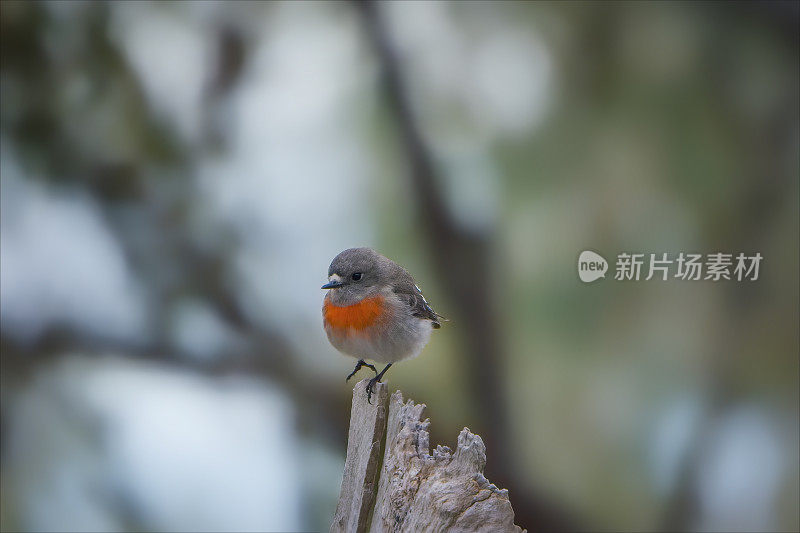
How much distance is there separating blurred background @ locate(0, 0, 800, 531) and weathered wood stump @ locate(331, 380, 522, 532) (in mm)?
1649

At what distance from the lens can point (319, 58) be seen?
3426 mm

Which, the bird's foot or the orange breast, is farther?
the orange breast

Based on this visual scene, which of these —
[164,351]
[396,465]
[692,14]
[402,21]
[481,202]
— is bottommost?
[396,465]

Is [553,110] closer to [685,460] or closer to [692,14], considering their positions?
[692,14]

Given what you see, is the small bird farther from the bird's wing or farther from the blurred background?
the blurred background

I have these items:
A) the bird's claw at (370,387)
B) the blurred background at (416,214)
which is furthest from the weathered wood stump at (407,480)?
the blurred background at (416,214)

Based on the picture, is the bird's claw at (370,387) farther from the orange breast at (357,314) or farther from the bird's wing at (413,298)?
the bird's wing at (413,298)

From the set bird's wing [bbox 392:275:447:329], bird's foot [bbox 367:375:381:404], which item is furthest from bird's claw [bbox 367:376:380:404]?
bird's wing [bbox 392:275:447:329]

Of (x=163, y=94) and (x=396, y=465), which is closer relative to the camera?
(x=396, y=465)

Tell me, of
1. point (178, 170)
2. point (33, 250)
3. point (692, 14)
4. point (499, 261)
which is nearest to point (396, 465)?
point (499, 261)

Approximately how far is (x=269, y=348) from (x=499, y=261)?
3.75 ft

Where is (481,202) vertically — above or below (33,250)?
above

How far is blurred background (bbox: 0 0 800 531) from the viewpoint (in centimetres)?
341

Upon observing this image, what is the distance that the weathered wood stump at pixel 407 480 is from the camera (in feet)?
4.60
